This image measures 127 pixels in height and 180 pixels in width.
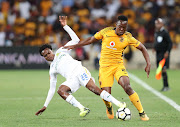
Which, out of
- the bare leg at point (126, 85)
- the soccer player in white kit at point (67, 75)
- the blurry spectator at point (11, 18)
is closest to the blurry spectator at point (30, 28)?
the blurry spectator at point (11, 18)

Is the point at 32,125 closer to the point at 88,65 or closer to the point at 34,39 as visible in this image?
the point at 88,65

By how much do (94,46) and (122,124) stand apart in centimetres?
1454

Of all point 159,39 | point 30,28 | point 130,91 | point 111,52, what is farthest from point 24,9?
point 130,91

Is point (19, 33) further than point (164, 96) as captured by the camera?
Yes

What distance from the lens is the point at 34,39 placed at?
2350 centimetres

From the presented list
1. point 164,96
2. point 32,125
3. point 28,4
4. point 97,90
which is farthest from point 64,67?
point 28,4

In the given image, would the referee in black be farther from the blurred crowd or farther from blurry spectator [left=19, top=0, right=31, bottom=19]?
blurry spectator [left=19, top=0, right=31, bottom=19]

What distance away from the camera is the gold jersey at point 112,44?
8164mm

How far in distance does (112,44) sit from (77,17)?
1607cm

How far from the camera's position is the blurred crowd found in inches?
914

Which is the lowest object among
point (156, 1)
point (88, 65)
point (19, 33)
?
point (88, 65)

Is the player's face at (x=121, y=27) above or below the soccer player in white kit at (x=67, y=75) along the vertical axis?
above

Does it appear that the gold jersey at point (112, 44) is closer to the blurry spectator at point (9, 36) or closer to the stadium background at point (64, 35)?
the stadium background at point (64, 35)

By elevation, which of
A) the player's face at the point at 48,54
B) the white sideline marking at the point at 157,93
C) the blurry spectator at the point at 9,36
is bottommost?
the white sideline marking at the point at 157,93
